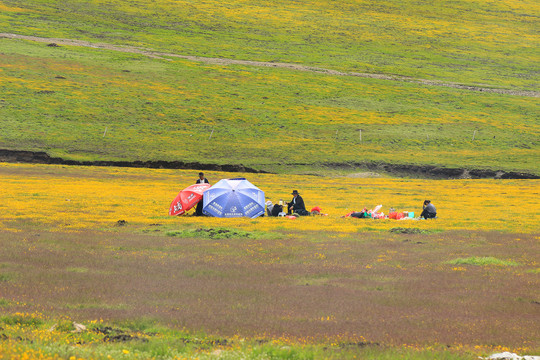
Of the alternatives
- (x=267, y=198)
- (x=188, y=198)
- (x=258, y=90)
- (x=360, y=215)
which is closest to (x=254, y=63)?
(x=258, y=90)

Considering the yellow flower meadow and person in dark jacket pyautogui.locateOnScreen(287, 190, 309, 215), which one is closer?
the yellow flower meadow

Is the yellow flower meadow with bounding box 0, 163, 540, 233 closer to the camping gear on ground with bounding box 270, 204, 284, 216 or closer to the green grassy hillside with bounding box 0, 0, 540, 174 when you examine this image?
the camping gear on ground with bounding box 270, 204, 284, 216

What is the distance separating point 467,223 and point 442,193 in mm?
27034

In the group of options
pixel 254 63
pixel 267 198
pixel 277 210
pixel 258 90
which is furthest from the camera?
pixel 254 63

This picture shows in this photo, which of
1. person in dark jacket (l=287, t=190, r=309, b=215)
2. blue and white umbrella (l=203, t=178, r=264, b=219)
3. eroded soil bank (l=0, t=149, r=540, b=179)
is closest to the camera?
blue and white umbrella (l=203, t=178, r=264, b=219)

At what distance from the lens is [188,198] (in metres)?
35.9

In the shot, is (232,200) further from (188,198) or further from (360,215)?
(360,215)

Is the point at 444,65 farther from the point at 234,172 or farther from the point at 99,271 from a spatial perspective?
the point at 99,271

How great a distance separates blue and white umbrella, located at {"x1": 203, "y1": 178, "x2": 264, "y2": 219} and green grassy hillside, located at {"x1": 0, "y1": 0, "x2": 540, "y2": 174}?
45759 millimetres

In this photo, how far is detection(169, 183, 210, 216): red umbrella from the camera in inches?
1410

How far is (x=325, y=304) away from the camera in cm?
1498

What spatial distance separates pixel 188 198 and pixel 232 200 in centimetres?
266

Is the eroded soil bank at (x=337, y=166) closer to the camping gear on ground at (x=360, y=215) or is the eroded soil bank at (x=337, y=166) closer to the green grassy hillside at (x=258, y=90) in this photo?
the green grassy hillside at (x=258, y=90)

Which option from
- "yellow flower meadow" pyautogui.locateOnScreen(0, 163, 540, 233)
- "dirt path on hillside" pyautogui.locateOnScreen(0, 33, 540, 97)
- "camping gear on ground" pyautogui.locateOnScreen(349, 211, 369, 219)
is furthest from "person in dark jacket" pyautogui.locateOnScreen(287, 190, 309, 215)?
"dirt path on hillside" pyautogui.locateOnScreen(0, 33, 540, 97)
